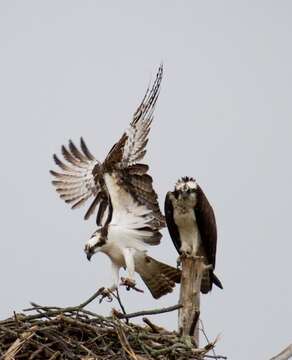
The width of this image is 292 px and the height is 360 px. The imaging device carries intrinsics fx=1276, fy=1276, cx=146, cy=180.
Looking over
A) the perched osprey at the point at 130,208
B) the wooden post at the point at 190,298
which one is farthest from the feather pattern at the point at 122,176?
the wooden post at the point at 190,298

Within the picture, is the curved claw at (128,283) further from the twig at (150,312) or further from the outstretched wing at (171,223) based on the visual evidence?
the twig at (150,312)

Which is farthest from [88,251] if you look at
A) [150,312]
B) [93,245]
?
[150,312]

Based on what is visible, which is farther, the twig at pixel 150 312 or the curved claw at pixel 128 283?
the curved claw at pixel 128 283

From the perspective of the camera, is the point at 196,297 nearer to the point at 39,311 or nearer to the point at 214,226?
the point at 39,311

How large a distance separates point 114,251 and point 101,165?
868 mm

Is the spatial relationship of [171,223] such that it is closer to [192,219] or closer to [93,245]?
[192,219]

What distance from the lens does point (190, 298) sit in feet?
31.0

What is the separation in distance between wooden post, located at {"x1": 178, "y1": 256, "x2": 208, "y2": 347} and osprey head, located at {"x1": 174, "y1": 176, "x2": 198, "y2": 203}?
1.97 m

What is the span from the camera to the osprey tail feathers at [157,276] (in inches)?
458

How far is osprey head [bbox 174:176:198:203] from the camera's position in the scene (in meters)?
11.7

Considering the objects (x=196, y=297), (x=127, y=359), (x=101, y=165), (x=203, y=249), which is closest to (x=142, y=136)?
(x=101, y=165)

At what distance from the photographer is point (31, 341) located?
28.1 ft

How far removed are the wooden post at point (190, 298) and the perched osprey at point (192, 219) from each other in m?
1.98

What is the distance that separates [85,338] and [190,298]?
0.96 m
